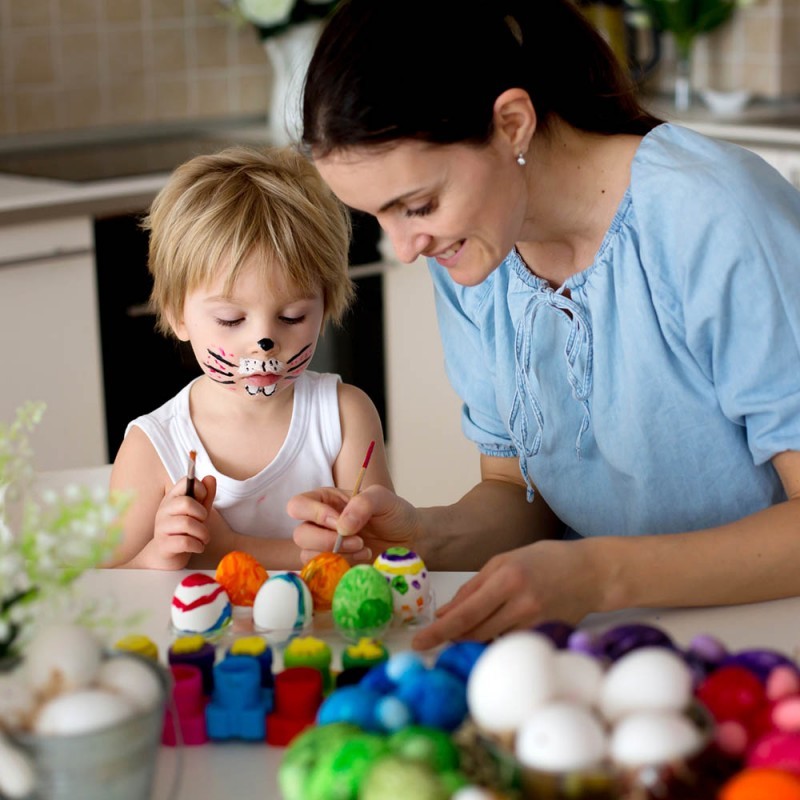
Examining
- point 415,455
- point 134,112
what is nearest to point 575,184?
point 415,455

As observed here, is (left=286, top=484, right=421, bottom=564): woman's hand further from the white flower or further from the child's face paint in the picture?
the white flower

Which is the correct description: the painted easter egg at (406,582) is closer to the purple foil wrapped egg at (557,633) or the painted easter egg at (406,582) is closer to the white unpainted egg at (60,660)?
the purple foil wrapped egg at (557,633)

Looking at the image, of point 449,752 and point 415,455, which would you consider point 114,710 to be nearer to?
point 449,752

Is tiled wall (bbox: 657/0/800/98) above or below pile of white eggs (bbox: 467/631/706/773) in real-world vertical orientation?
below

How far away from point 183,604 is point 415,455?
7.51ft

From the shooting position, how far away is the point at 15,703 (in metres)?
0.75

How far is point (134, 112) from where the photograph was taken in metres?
3.46

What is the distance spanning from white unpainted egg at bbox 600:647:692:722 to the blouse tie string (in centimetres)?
73

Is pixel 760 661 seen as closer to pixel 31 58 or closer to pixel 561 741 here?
pixel 561 741

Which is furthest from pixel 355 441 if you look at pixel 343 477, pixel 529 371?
pixel 529 371

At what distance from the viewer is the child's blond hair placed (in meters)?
1.56

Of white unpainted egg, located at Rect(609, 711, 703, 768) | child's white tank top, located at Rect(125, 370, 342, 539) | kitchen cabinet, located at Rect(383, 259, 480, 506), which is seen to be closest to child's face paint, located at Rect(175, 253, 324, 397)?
child's white tank top, located at Rect(125, 370, 342, 539)

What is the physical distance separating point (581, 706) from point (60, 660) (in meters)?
0.29

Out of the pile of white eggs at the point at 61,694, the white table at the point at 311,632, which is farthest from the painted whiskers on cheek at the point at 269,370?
the pile of white eggs at the point at 61,694
